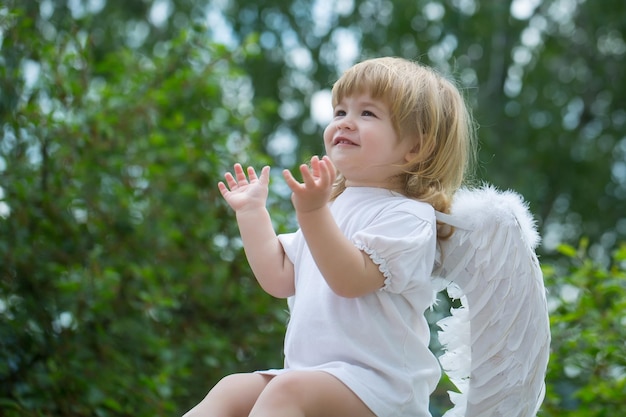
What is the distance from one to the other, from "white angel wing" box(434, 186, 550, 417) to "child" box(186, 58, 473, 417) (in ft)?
0.36

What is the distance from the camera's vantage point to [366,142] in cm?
213

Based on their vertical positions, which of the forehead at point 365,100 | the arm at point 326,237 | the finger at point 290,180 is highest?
the forehead at point 365,100

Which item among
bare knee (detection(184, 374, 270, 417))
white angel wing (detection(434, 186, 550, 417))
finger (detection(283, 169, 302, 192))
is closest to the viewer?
finger (detection(283, 169, 302, 192))

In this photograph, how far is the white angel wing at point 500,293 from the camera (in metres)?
2.25

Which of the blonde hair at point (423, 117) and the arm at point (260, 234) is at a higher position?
the blonde hair at point (423, 117)

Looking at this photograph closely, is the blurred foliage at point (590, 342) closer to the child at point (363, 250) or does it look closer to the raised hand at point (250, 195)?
the child at point (363, 250)

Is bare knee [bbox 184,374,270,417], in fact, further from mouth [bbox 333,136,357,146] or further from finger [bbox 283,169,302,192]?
mouth [bbox 333,136,357,146]

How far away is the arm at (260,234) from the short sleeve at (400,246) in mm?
290

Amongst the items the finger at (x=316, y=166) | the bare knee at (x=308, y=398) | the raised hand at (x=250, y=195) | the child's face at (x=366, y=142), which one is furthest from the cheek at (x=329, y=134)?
the bare knee at (x=308, y=398)

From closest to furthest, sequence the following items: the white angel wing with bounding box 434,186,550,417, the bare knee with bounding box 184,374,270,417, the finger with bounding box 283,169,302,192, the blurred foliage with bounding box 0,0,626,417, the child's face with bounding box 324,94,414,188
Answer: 1. the finger with bounding box 283,169,302,192
2. the bare knee with bounding box 184,374,270,417
3. the child's face with bounding box 324,94,414,188
4. the white angel wing with bounding box 434,186,550,417
5. the blurred foliage with bounding box 0,0,626,417

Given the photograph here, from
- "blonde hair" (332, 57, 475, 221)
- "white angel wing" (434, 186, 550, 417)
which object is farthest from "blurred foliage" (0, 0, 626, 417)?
"white angel wing" (434, 186, 550, 417)

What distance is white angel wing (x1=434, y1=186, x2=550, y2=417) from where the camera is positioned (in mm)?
2250

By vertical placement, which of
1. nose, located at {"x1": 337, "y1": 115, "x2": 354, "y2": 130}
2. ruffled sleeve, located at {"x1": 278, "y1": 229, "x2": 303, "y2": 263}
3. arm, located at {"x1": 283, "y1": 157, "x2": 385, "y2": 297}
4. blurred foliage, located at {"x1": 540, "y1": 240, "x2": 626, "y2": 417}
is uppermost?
nose, located at {"x1": 337, "y1": 115, "x2": 354, "y2": 130}

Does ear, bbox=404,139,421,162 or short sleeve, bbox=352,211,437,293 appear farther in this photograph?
ear, bbox=404,139,421,162
